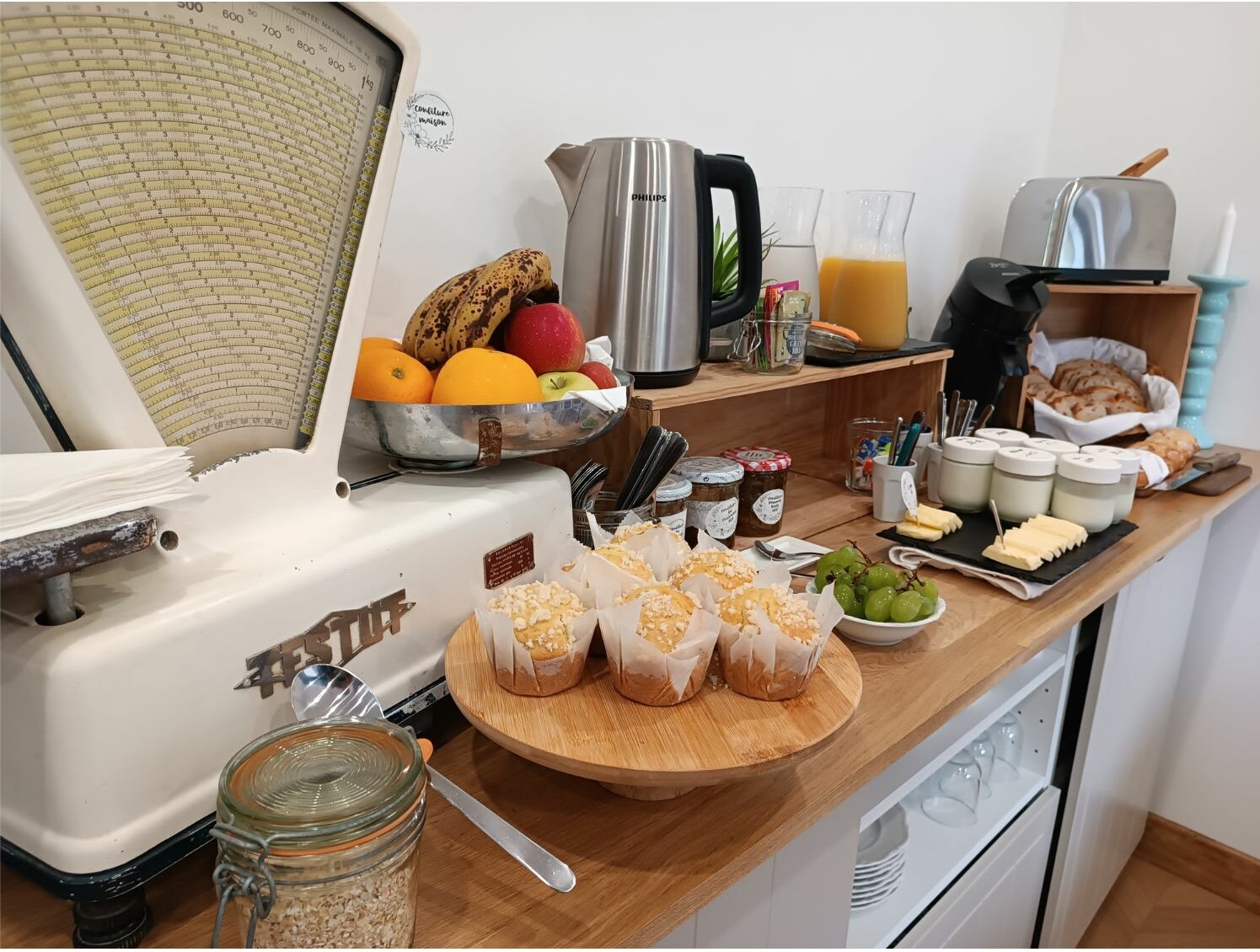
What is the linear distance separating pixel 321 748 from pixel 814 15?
1.44m

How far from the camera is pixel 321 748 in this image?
56 cm

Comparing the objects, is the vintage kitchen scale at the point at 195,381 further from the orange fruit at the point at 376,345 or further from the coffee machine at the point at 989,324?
the coffee machine at the point at 989,324

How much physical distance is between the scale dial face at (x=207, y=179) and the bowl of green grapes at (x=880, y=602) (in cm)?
61

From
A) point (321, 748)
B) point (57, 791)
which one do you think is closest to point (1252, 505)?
point (321, 748)

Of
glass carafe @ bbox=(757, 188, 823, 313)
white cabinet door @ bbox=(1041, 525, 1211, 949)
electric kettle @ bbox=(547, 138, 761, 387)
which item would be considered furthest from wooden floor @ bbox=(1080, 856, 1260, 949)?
electric kettle @ bbox=(547, 138, 761, 387)

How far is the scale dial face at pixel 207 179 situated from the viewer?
0.52 metres

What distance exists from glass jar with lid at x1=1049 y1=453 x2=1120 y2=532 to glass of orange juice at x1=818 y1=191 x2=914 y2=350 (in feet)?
1.09

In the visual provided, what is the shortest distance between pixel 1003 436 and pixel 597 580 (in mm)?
995

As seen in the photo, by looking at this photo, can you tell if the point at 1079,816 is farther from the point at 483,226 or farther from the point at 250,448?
the point at 250,448

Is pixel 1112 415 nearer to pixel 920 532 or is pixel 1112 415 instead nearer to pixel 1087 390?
pixel 1087 390

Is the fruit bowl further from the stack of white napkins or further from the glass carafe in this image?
the glass carafe

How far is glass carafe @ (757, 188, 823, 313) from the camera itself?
141 centimetres

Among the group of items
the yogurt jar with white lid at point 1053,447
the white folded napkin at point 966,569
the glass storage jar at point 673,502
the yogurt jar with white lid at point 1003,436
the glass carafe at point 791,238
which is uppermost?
the glass carafe at point 791,238

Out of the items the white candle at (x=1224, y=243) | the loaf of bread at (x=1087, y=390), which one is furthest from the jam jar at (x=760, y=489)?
the white candle at (x=1224, y=243)
